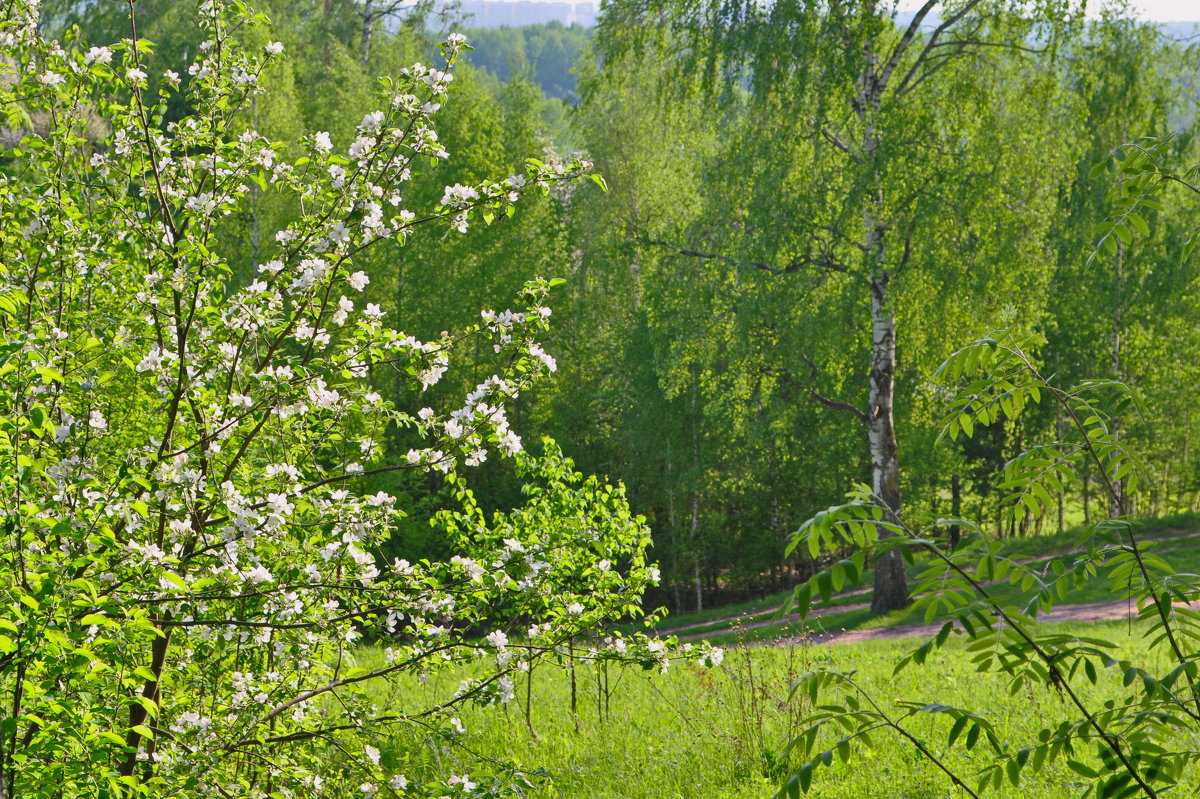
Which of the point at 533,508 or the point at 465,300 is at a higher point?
the point at 465,300

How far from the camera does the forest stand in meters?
2.29

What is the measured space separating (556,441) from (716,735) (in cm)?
320

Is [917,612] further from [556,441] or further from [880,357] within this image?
[556,441]

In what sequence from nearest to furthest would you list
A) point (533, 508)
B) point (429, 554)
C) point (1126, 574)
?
point (1126, 574) → point (533, 508) → point (429, 554)

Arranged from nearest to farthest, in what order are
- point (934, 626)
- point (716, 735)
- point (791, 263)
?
1. point (716, 735)
2. point (934, 626)
3. point (791, 263)

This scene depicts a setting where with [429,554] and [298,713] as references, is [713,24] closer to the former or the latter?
[298,713]

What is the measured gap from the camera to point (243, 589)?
11.5 ft

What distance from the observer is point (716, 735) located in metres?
6.59

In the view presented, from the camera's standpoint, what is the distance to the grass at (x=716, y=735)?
5605mm

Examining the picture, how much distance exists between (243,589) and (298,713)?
960mm

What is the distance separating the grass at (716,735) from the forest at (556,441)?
5cm

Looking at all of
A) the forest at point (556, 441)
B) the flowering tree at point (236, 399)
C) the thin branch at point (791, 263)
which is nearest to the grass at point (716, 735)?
the forest at point (556, 441)

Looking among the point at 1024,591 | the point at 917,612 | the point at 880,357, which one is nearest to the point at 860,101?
the point at 880,357

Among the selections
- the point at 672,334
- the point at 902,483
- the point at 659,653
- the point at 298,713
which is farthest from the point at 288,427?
the point at 902,483
